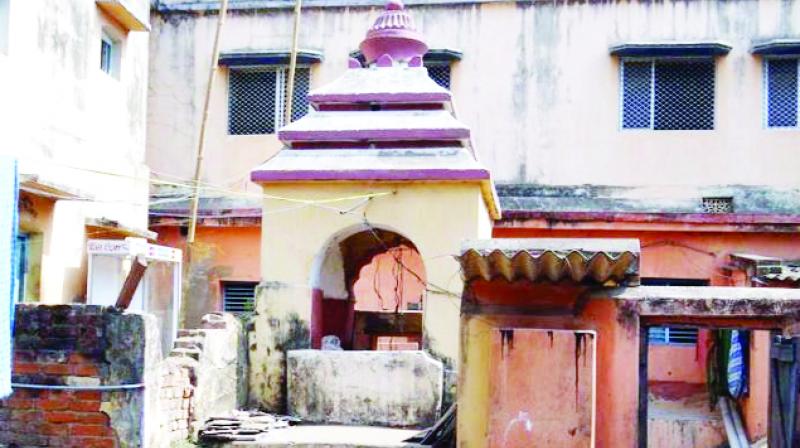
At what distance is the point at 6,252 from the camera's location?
6.86 meters

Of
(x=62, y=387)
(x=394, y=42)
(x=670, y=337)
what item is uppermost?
(x=394, y=42)

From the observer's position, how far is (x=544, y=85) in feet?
60.9

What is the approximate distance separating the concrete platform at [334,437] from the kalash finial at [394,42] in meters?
4.81

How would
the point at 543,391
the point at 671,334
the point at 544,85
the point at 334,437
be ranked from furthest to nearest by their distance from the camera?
the point at 544,85, the point at 671,334, the point at 334,437, the point at 543,391

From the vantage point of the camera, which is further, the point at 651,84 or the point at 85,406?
the point at 651,84

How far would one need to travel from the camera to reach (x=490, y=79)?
1869 cm

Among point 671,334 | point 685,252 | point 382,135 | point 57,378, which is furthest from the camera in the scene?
point 671,334

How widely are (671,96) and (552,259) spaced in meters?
10.6

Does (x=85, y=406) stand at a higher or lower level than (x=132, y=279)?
lower

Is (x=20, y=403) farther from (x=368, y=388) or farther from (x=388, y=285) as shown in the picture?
(x=388, y=285)

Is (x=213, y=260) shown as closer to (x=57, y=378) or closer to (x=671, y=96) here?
(x=671, y=96)

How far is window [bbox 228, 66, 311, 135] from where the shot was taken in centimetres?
1914

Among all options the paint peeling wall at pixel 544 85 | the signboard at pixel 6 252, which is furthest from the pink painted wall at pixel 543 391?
the paint peeling wall at pixel 544 85

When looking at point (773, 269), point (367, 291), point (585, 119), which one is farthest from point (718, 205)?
point (367, 291)
